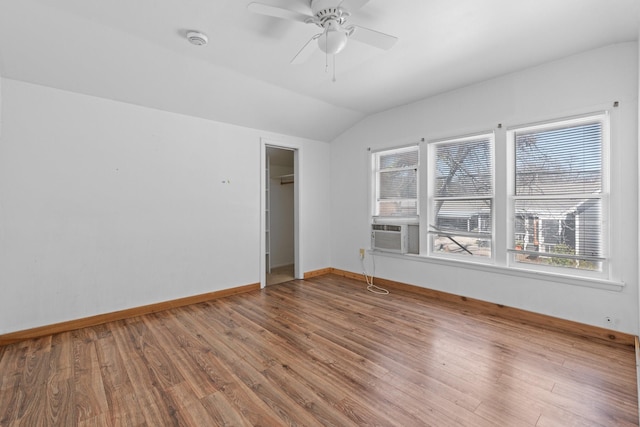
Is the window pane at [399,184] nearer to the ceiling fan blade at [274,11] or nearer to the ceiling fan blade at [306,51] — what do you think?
the ceiling fan blade at [306,51]

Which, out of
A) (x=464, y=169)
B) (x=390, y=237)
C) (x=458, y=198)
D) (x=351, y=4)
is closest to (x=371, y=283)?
(x=390, y=237)

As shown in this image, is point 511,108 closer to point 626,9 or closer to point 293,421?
point 626,9

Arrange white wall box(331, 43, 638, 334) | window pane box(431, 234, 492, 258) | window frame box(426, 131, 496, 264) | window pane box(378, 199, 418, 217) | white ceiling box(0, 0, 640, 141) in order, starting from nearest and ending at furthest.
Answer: white ceiling box(0, 0, 640, 141) < white wall box(331, 43, 638, 334) < window frame box(426, 131, 496, 264) < window pane box(431, 234, 492, 258) < window pane box(378, 199, 418, 217)

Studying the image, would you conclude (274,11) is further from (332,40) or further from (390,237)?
(390,237)

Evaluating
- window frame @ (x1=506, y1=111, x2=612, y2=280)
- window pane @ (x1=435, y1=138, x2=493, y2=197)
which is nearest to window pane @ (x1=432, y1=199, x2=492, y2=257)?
window pane @ (x1=435, y1=138, x2=493, y2=197)

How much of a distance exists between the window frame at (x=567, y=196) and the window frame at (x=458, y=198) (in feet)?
0.50

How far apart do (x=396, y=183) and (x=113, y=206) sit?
3.67m

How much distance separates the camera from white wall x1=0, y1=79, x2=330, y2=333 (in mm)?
2529

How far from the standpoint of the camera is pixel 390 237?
161 inches

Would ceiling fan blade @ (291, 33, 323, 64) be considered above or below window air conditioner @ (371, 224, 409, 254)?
above

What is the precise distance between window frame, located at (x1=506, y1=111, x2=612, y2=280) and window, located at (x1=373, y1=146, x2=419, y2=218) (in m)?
1.16

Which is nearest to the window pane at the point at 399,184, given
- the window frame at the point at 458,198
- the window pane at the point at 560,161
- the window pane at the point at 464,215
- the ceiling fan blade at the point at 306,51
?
the window frame at the point at 458,198

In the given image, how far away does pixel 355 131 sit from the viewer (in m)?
4.68

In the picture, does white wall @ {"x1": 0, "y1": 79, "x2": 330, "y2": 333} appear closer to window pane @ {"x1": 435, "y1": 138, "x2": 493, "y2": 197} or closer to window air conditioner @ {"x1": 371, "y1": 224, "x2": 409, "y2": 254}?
window air conditioner @ {"x1": 371, "y1": 224, "x2": 409, "y2": 254}
